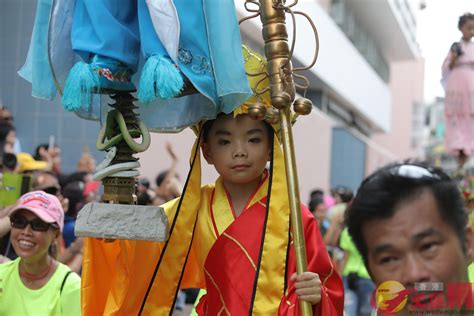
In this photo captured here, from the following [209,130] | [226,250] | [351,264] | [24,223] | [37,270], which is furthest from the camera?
[351,264]

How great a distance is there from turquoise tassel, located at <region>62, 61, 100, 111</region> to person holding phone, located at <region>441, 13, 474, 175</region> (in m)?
1.88

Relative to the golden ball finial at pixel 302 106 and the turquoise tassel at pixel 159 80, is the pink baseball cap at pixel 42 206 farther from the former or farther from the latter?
the golden ball finial at pixel 302 106

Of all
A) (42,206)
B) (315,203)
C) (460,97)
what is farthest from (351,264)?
(42,206)

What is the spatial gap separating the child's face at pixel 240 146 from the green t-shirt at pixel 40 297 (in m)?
1.20

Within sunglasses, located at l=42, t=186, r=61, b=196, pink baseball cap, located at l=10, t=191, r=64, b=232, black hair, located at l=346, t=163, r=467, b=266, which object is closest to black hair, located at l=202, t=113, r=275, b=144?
pink baseball cap, located at l=10, t=191, r=64, b=232

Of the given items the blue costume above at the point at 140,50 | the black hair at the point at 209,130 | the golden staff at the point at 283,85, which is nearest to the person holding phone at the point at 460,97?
the black hair at the point at 209,130

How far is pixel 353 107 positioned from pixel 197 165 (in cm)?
2269

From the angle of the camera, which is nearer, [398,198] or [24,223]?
[398,198]

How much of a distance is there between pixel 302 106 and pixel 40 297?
1899 millimetres

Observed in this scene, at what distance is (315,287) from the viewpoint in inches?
113

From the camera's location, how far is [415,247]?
162 cm

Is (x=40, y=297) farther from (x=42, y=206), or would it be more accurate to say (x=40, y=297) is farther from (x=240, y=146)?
(x=240, y=146)

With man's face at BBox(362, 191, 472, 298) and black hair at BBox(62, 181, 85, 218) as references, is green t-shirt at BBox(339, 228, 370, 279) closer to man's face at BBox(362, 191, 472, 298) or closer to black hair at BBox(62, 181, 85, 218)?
black hair at BBox(62, 181, 85, 218)

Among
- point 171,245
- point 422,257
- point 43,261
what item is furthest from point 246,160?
point 422,257
